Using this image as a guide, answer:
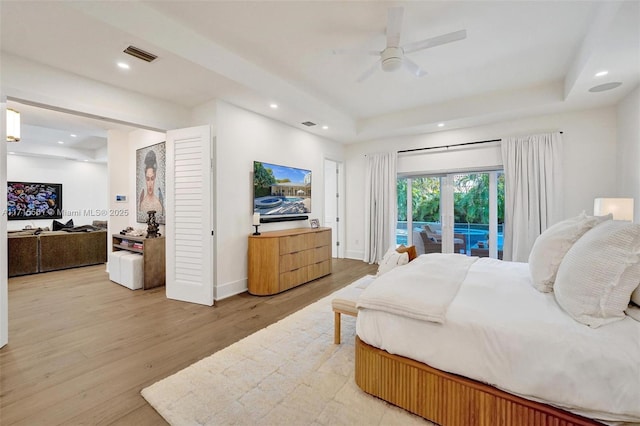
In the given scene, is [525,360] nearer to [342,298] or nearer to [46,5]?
[342,298]

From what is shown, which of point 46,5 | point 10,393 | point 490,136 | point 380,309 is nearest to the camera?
point 380,309

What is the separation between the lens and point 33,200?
22.6ft

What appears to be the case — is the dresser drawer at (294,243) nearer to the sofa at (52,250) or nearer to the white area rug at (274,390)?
the white area rug at (274,390)

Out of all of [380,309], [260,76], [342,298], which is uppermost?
[260,76]

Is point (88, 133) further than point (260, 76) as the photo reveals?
Yes

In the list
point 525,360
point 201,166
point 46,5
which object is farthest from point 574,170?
point 46,5

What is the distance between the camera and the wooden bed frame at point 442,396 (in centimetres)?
125

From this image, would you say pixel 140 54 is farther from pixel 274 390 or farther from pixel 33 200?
pixel 33 200

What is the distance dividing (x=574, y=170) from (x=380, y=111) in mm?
3182

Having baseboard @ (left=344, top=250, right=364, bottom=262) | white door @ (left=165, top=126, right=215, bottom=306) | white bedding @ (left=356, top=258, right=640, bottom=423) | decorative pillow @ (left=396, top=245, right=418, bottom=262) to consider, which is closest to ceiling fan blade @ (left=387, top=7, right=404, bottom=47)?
decorative pillow @ (left=396, top=245, right=418, bottom=262)

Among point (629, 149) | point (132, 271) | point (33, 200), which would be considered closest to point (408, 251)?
point (629, 149)

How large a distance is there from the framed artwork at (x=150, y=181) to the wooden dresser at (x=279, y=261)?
191 centimetres

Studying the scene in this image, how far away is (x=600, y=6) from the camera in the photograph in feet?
7.51

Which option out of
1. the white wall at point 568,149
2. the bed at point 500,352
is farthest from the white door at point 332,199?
the bed at point 500,352
